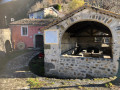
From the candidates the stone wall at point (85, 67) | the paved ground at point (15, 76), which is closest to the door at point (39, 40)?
the paved ground at point (15, 76)

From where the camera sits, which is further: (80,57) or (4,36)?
(4,36)

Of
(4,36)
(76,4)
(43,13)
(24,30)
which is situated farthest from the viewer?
(76,4)

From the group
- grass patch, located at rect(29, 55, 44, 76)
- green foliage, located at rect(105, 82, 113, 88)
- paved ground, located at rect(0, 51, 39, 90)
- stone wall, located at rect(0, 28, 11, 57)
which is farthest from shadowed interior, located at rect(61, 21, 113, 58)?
stone wall, located at rect(0, 28, 11, 57)

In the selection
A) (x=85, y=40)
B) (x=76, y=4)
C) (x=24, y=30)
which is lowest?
(x=85, y=40)

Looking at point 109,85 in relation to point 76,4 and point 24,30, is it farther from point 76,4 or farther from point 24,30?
point 76,4

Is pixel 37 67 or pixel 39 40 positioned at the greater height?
pixel 39 40

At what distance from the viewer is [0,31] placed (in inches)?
476

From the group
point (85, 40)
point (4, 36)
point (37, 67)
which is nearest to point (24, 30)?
point (4, 36)

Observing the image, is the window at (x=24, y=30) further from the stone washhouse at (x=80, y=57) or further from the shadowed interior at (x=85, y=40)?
the stone washhouse at (x=80, y=57)

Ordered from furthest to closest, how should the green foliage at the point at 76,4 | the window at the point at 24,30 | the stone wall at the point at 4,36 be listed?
the green foliage at the point at 76,4 → the window at the point at 24,30 → the stone wall at the point at 4,36

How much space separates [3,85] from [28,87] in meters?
1.19

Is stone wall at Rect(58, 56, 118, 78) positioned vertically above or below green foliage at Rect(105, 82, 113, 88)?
above

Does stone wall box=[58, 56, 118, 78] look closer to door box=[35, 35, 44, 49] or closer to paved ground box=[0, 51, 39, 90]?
paved ground box=[0, 51, 39, 90]

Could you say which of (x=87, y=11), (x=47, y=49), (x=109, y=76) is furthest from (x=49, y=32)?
(x=109, y=76)
